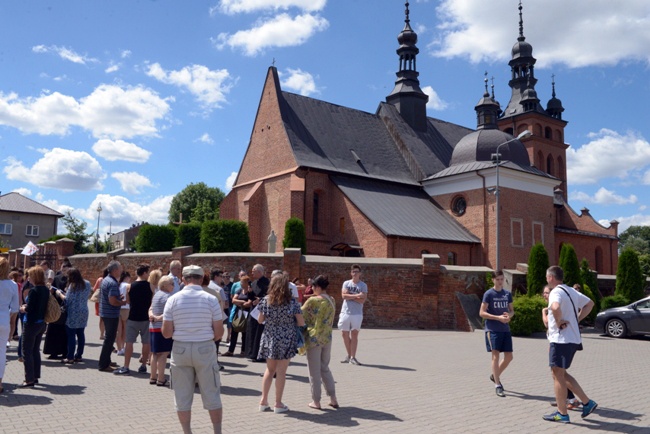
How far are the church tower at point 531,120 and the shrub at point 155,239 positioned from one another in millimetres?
32969

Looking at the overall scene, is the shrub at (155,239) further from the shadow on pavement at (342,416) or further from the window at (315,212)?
the shadow on pavement at (342,416)

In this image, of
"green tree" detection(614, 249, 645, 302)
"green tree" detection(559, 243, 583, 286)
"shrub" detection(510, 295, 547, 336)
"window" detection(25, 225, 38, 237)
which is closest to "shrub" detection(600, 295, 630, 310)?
"green tree" detection(614, 249, 645, 302)

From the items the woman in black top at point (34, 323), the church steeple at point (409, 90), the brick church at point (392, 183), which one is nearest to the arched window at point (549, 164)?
the brick church at point (392, 183)

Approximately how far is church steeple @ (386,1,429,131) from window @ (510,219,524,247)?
10.5 meters

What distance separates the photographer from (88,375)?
9.13m

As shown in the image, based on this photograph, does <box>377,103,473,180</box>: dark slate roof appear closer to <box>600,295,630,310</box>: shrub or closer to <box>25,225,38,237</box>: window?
<box>600,295,630,310</box>: shrub

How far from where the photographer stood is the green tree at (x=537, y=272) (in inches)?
797

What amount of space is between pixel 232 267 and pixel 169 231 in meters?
12.6

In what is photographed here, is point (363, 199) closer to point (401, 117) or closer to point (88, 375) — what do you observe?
point (401, 117)

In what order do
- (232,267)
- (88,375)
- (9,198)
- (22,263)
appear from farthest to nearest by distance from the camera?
(9,198), (22,263), (232,267), (88,375)

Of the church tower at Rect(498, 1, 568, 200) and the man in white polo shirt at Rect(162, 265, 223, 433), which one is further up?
the church tower at Rect(498, 1, 568, 200)

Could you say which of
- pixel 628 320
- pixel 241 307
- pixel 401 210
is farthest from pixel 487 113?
pixel 241 307

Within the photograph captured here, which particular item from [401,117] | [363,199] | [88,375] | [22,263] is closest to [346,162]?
[363,199]

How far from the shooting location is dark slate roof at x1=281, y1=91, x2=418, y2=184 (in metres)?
31.9
